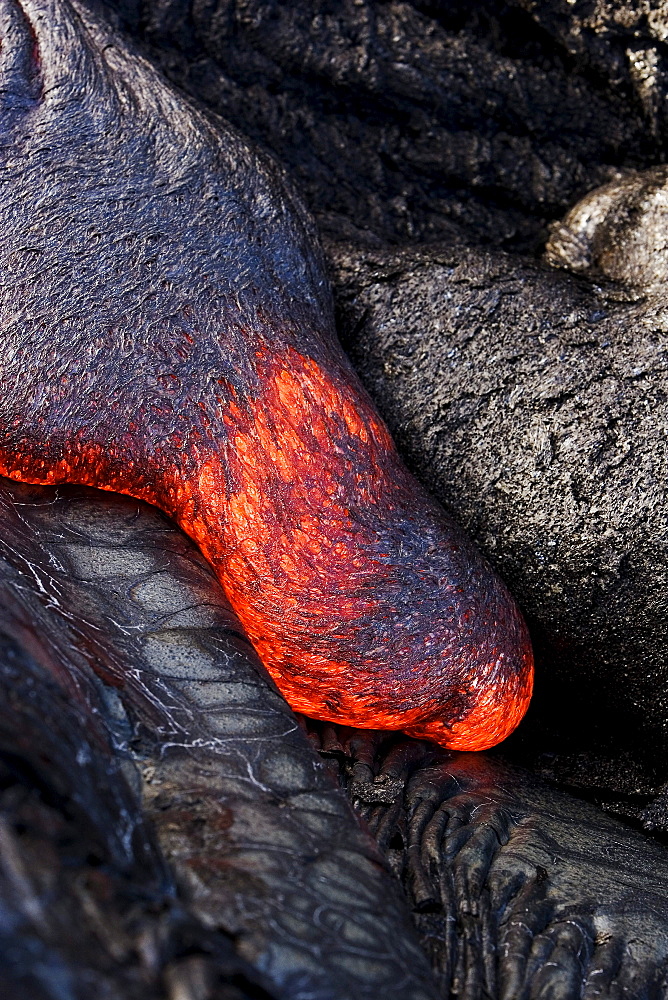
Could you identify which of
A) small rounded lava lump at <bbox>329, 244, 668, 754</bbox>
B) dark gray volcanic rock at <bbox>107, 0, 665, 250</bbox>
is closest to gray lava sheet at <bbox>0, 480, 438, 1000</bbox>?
small rounded lava lump at <bbox>329, 244, 668, 754</bbox>

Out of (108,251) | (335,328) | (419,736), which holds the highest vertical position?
(108,251)

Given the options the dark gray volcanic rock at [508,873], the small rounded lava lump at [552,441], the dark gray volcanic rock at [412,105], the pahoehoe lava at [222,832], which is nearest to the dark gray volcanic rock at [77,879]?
the pahoehoe lava at [222,832]

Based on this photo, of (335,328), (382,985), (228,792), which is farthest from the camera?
(335,328)

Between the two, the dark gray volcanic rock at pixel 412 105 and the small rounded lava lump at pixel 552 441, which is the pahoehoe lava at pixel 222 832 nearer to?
the small rounded lava lump at pixel 552 441

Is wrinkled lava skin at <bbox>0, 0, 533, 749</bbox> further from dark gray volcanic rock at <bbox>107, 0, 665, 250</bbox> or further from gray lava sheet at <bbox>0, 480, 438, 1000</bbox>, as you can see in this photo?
dark gray volcanic rock at <bbox>107, 0, 665, 250</bbox>

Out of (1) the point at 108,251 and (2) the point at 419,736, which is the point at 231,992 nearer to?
(2) the point at 419,736

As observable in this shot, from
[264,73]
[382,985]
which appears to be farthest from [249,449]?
[264,73]

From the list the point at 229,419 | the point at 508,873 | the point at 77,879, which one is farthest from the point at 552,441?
the point at 77,879
